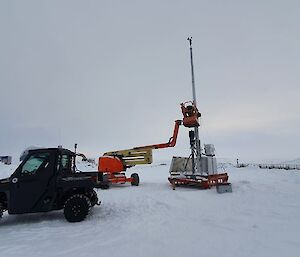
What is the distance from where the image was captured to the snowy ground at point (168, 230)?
18.3 feet

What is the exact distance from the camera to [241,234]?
6414 millimetres

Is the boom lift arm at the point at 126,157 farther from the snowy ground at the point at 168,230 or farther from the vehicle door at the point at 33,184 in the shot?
the vehicle door at the point at 33,184

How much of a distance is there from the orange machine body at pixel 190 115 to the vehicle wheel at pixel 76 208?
28.7 feet

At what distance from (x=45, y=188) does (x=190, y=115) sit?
Answer: 960 cm

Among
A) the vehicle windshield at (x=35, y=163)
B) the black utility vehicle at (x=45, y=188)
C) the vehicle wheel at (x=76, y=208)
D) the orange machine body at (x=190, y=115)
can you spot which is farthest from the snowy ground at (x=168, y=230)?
the orange machine body at (x=190, y=115)

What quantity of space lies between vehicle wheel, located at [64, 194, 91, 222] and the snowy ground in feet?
0.71

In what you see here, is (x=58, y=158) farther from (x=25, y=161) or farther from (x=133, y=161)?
(x=133, y=161)

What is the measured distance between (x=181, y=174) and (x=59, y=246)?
1069 cm

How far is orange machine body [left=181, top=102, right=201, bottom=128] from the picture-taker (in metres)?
15.8

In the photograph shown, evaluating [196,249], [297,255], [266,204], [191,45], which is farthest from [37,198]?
[191,45]

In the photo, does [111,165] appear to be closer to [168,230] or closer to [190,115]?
[190,115]

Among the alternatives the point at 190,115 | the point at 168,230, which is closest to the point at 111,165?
the point at 190,115

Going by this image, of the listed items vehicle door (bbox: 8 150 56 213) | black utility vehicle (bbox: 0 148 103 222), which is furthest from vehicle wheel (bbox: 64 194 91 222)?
vehicle door (bbox: 8 150 56 213)

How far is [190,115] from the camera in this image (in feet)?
52.7
